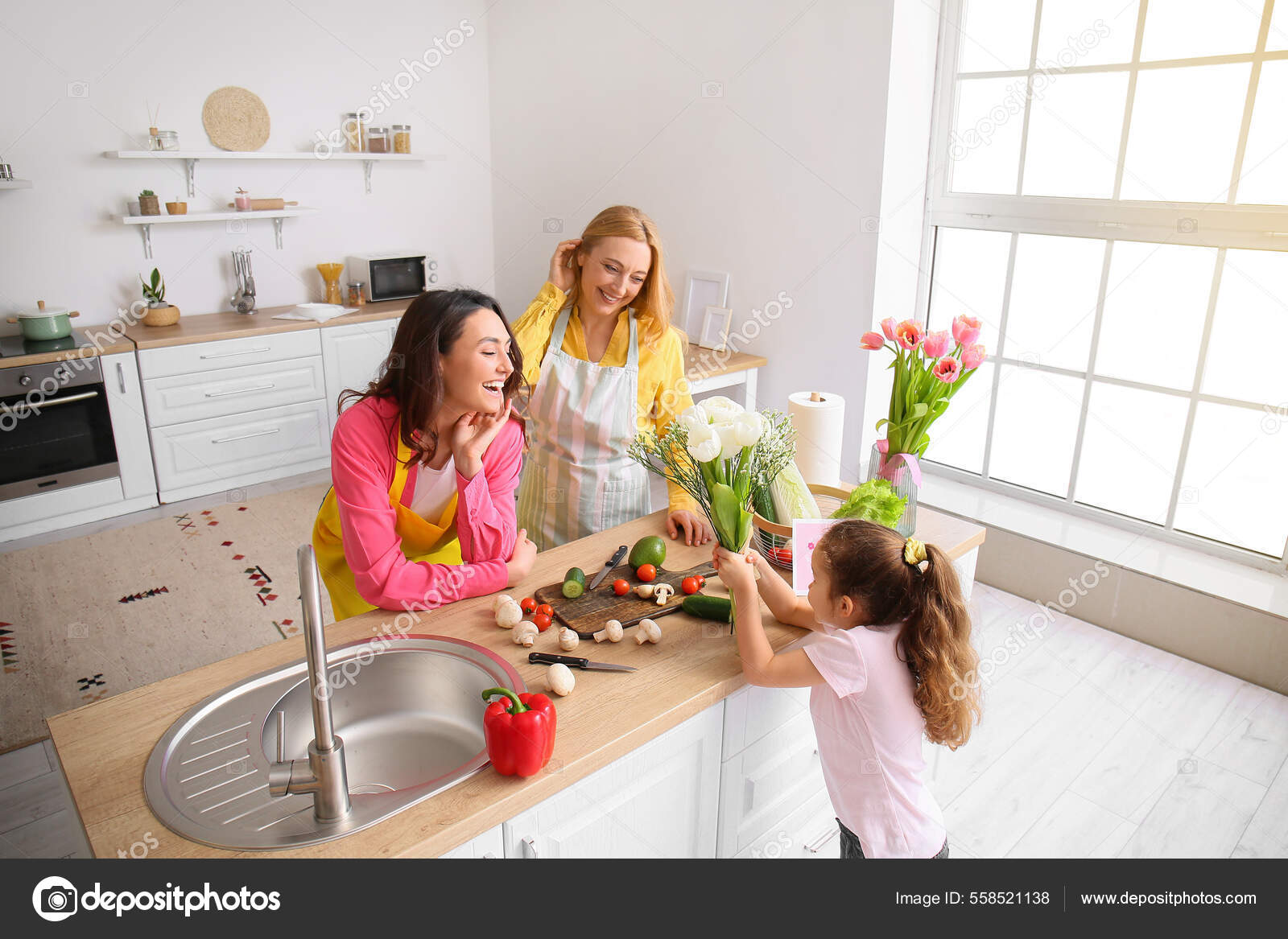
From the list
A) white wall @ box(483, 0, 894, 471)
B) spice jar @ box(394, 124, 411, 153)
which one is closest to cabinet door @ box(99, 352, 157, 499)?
spice jar @ box(394, 124, 411, 153)

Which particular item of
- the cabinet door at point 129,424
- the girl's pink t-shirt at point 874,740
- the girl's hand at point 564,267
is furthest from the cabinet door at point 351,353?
the girl's pink t-shirt at point 874,740

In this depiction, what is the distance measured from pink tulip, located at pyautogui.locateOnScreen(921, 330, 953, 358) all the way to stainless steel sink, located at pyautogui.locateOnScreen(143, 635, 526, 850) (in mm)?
1053

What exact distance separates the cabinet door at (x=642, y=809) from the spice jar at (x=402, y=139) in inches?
167

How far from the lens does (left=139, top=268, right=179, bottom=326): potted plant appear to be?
4.03 m

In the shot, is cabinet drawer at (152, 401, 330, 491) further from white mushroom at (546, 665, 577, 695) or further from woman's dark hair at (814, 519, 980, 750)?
woman's dark hair at (814, 519, 980, 750)

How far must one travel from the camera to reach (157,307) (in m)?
4.04

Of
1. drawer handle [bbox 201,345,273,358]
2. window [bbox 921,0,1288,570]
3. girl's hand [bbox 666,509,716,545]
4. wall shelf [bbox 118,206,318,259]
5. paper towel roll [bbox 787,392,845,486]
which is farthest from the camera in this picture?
wall shelf [bbox 118,206,318,259]

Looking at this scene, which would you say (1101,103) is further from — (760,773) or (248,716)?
(248,716)

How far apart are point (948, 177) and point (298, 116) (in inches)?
130

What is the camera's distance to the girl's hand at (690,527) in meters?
1.89

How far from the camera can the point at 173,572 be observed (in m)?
3.39

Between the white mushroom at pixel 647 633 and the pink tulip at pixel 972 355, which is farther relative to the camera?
the pink tulip at pixel 972 355

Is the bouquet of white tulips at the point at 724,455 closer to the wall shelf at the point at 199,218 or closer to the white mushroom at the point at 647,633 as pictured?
the white mushroom at the point at 647,633
